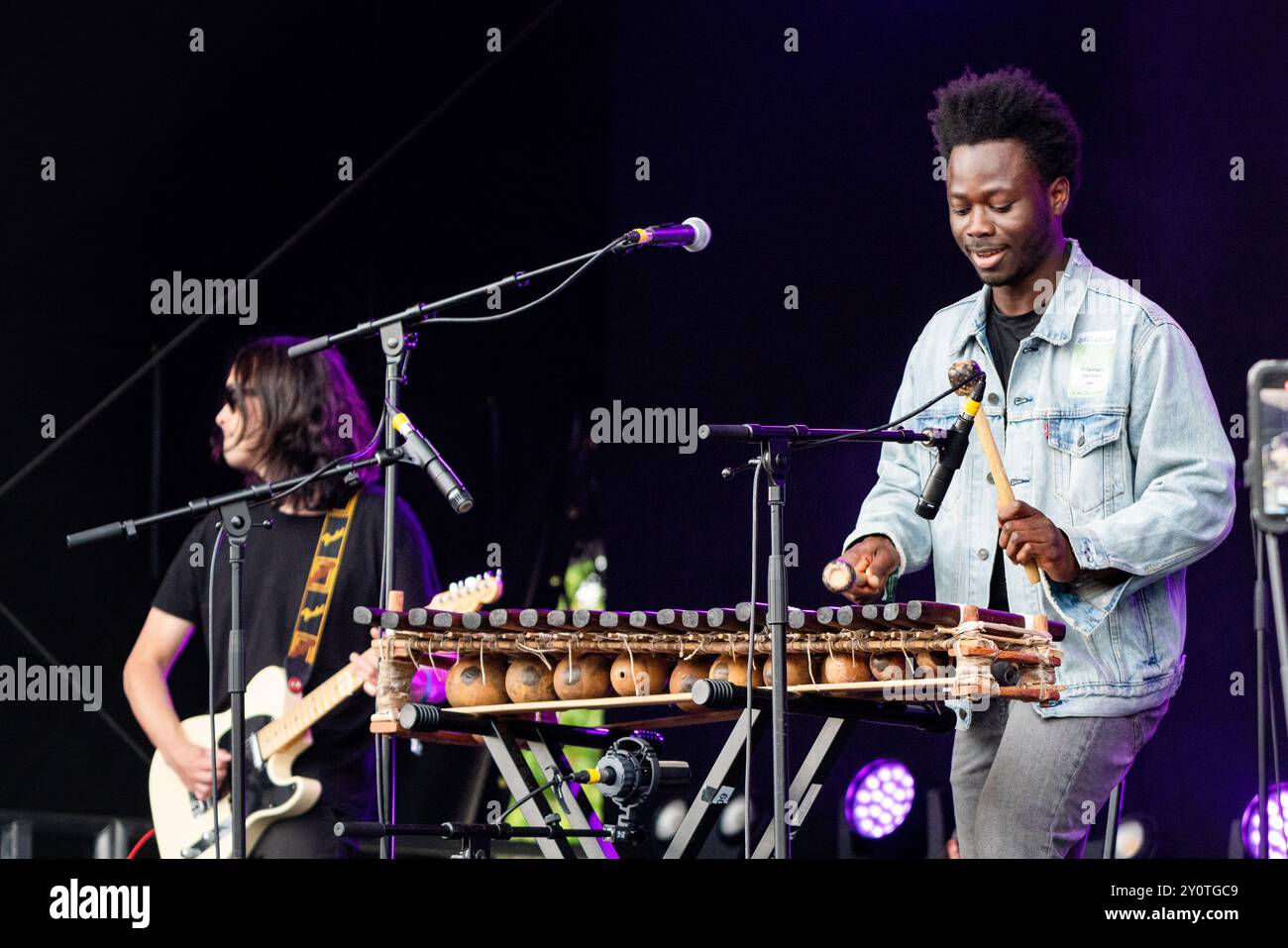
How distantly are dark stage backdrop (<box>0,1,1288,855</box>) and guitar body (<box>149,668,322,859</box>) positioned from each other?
0.76 m

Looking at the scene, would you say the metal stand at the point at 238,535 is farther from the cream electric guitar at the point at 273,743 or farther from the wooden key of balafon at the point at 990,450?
the wooden key of balafon at the point at 990,450

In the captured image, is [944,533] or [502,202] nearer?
[944,533]

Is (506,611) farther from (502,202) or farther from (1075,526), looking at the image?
(502,202)

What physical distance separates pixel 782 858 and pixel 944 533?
3.32 feet

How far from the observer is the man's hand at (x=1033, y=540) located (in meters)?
3.75

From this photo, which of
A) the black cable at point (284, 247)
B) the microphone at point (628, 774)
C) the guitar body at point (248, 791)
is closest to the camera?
the microphone at point (628, 774)

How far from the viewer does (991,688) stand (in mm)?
3596

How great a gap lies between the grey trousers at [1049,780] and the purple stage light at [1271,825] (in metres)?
1.52

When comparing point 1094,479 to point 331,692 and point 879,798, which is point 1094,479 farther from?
point 331,692

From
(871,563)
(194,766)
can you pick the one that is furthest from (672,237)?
(194,766)

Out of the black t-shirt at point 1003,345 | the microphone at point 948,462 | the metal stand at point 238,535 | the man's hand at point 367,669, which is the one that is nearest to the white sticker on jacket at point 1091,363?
the black t-shirt at point 1003,345

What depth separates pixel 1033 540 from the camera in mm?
3754

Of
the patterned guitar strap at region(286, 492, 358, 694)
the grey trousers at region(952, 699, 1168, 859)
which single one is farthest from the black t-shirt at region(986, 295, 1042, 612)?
the patterned guitar strap at region(286, 492, 358, 694)
